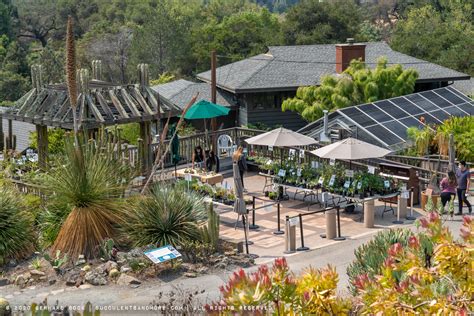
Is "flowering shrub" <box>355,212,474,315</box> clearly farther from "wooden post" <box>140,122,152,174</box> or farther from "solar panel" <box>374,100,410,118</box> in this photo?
"solar panel" <box>374,100,410,118</box>

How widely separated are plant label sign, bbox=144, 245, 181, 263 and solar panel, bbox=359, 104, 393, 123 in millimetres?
14135

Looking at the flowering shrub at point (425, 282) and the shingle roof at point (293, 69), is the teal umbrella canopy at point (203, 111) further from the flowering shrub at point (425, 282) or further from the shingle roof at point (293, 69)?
the flowering shrub at point (425, 282)

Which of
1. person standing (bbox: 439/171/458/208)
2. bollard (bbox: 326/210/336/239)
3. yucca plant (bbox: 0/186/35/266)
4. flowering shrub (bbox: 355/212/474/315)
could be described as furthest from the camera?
person standing (bbox: 439/171/458/208)

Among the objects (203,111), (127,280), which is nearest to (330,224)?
(127,280)

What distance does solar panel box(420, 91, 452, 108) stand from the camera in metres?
30.4

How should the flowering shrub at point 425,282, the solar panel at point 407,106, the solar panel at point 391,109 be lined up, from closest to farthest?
1. the flowering shrub at point 425,282
2. the solar panel at point 391,109
3. the solar panel at point 407,106

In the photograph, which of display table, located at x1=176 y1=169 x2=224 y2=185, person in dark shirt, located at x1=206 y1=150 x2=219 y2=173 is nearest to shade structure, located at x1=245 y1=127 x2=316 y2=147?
display table, located at x1=176 y1=169 x2=224 y2=185

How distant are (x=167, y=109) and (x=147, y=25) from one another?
3744cm

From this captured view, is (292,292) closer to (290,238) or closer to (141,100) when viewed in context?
(290,238)

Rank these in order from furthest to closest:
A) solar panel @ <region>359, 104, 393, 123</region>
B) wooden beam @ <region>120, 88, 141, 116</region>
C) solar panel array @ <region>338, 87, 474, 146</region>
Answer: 1. solar panel @ <region>359, 104, 393, 123</region>
2. solar panel array @ <region>338, 87, 474, 146</region>
3. wooden beam @ <region>120, 88, 141, 116</region>

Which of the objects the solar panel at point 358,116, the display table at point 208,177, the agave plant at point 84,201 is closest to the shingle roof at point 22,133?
the solar panel at point 358,116

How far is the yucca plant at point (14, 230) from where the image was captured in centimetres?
1656

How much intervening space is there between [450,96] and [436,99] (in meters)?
0.90

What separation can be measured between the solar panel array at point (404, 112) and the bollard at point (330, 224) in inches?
359
